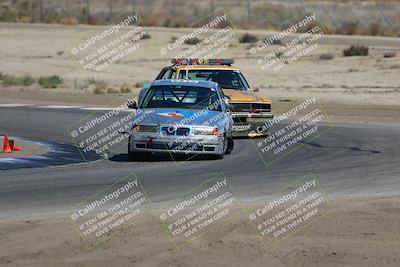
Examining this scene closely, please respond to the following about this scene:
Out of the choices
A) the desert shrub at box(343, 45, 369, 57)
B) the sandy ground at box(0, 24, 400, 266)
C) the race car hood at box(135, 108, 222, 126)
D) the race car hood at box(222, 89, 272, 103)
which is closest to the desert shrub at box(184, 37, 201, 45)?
the sandy ground at box(0, 24, 400, 266)

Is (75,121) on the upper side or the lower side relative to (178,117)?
lower

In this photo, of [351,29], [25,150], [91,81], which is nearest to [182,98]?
[25,150]

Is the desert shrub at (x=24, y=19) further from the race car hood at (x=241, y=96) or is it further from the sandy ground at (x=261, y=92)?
the race car hood at (x=241, y=96)

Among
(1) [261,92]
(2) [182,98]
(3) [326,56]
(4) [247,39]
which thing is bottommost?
(4) [247,39]

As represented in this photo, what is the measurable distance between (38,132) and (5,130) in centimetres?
110

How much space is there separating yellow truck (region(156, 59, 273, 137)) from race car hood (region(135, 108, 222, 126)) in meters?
3.18

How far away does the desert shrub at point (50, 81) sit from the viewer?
4091 cm

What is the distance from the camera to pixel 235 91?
926 inches

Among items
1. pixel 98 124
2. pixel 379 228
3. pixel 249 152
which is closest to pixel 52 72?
pixel 98 124

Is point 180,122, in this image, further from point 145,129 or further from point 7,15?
point 7,15

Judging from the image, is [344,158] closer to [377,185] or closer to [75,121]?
[377,185]

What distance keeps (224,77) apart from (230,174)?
720cm

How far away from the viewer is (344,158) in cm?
1936

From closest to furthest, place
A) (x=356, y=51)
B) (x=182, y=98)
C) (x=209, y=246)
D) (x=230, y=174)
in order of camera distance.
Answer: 1. (x=209, y=246)
2. (x=230, y=174)
3. (x=182, y=98)
4. (x=356, y=51)
